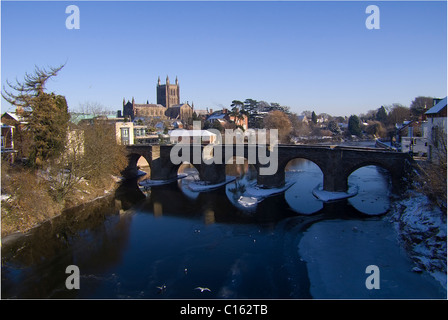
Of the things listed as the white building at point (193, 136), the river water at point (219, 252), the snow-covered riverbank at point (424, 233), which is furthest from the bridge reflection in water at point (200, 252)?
the white building at point (193, 136)

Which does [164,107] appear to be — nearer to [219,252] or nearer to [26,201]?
[26,201]

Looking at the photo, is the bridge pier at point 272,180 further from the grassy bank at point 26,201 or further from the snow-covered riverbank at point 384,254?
the grassy bank at point 26,201

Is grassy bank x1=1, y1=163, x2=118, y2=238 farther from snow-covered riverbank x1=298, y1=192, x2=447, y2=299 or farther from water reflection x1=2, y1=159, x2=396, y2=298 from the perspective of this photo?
snow-covered riverbank x1=298, y1=192, x2=447, y2=299

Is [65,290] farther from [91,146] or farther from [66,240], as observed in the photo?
[91,146]

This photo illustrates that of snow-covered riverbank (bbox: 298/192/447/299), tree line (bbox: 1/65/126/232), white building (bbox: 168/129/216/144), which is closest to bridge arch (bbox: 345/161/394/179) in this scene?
snow-covered riverbank (bbox: 298/192/447/299)

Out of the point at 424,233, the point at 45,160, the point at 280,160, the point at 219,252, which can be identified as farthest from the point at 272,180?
the point at 45,160

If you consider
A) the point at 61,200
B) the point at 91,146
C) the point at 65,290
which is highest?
the point at 91,146
